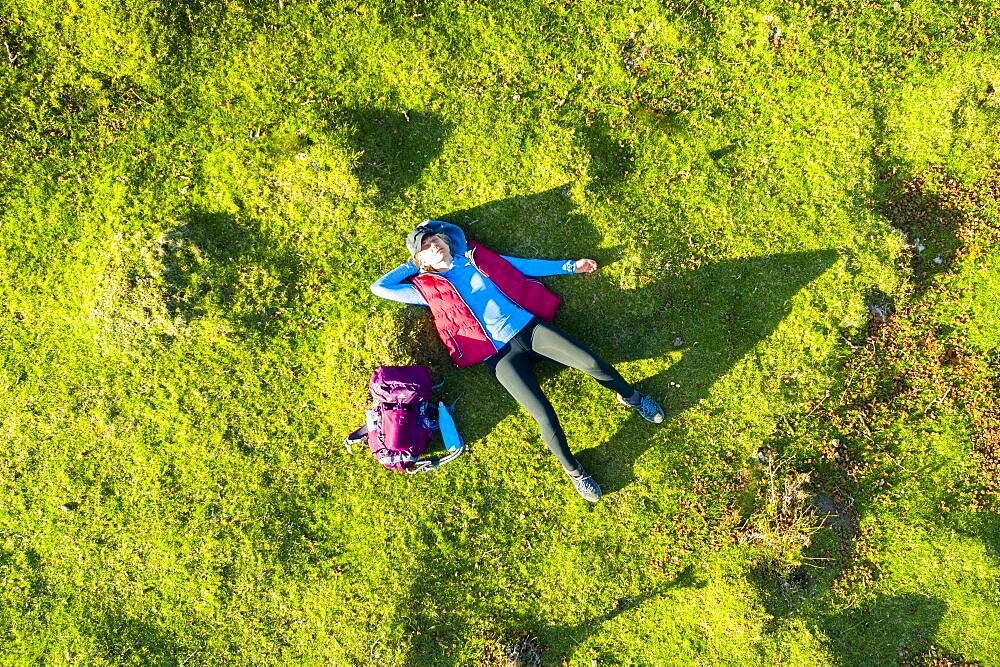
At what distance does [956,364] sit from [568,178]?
5.65m

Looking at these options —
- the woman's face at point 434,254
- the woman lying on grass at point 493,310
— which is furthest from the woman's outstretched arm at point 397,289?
the woman's face at point 434,254

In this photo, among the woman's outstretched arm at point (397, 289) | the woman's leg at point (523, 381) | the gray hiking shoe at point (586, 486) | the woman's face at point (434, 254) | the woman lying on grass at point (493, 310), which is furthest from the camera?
the gray hiking shoe at point (586, 486)

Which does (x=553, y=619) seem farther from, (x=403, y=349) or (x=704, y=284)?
(x=704, y=284)

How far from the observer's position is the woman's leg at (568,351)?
572 cm

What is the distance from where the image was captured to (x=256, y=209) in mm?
6492

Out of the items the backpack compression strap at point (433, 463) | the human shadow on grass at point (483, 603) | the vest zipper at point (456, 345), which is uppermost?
the vest zipper at point (456, 345)

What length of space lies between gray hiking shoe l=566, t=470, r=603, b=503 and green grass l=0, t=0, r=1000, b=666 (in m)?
0.28

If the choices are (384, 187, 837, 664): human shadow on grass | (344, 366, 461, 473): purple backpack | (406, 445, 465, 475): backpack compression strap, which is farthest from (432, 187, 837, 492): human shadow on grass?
(344, 366, 461, 473): purple backpack

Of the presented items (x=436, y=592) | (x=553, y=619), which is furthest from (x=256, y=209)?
(x=553, y=619)

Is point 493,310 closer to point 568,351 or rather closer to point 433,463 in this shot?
point 568,351

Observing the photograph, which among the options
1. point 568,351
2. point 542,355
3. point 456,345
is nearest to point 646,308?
point 568,351

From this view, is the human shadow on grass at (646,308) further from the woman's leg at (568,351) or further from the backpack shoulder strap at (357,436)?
the backpack shoulder strap at (357,436)

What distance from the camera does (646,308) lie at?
6.59 meters

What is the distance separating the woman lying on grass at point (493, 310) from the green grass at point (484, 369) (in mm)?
594
